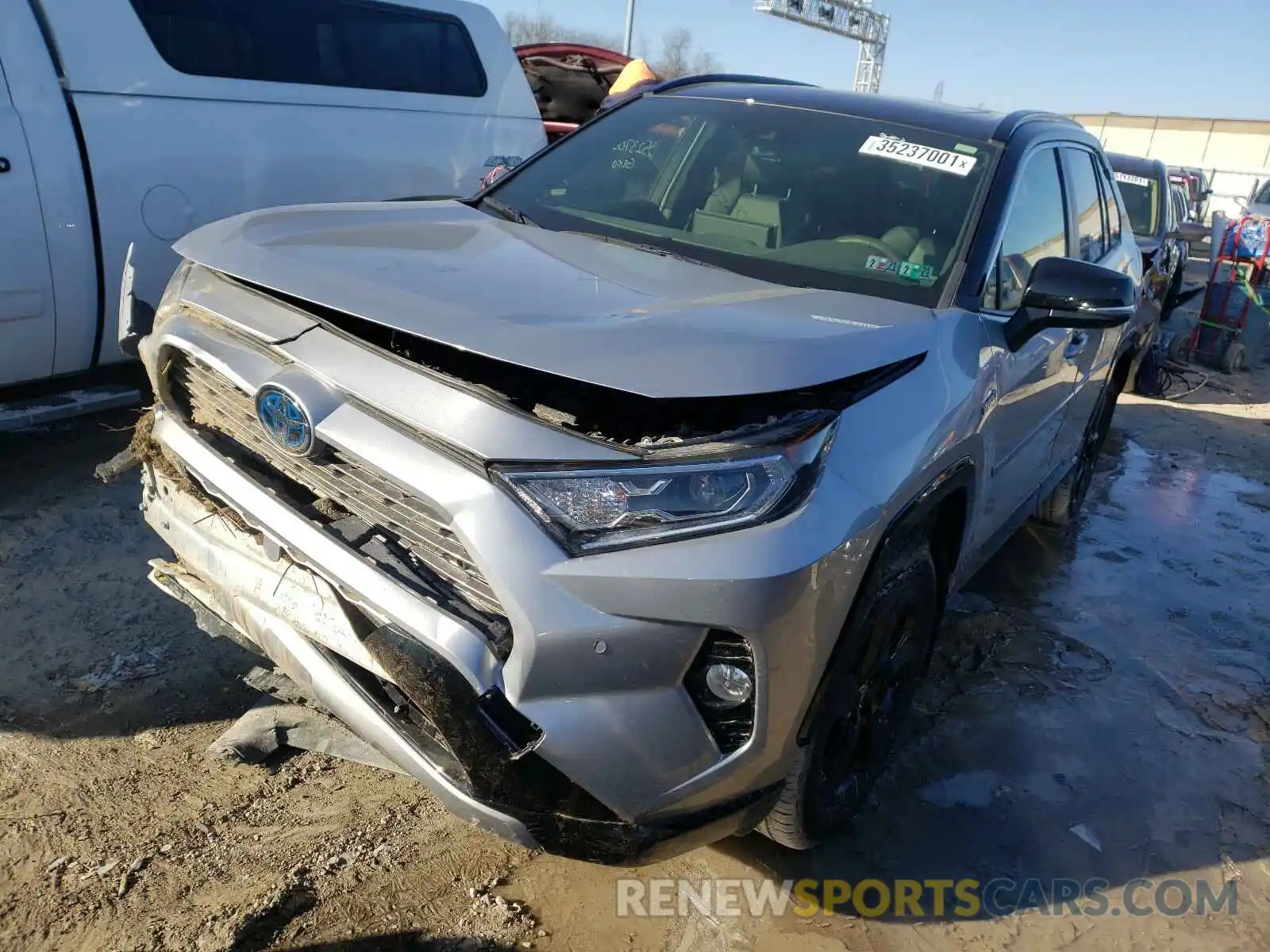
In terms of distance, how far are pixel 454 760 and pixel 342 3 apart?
4649 millimetres

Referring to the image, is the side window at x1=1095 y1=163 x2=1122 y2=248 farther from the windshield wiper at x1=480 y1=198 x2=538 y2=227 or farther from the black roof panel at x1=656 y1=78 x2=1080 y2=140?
the windshield wiper at x1=480 y1=198 x2=538 y2=227

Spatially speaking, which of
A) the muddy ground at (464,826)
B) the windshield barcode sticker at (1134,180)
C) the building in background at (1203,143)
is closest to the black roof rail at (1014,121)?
the muddy ground at (464,826)

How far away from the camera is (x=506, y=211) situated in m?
→ 3.23

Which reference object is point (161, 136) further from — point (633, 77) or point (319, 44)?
point (633, 77)

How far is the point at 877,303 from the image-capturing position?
2.53 m

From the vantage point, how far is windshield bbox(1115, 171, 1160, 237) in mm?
9617

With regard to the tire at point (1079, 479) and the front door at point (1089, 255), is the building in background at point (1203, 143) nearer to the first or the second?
the tire at point (1079, 479)

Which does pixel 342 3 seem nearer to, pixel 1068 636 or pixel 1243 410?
pixel 1068 636

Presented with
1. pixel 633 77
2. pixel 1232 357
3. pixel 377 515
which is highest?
pixel 633 77

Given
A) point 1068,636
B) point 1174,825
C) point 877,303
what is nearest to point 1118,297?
point 877,303

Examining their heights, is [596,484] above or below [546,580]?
above

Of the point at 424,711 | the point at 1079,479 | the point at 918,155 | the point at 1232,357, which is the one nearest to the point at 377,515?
the point at 424,711

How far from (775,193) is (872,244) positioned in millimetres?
393

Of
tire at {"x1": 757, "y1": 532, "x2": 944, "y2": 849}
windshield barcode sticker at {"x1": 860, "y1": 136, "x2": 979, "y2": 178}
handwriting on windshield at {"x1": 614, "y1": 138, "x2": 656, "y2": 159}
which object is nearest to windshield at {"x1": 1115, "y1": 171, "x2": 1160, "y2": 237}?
windshield barcode sticker at {"x1": 860, "y1": 136, "x2": 979, "y2": 178}
